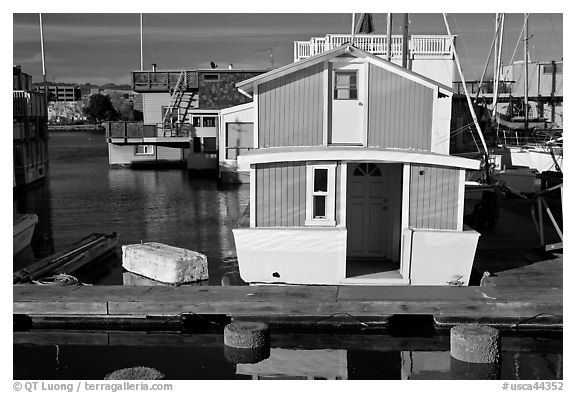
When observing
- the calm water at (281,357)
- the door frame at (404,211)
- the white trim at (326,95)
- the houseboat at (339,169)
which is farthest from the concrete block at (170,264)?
the white trim at (326,95)

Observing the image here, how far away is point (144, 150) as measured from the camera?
48.6 m

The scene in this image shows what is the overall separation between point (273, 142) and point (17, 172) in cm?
2388

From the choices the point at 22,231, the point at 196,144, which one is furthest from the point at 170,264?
the point at 196,144

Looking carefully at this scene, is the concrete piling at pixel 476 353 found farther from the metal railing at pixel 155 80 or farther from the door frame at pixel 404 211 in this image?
the metal railing at pixel 155 80

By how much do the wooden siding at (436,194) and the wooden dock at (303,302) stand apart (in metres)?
1.43

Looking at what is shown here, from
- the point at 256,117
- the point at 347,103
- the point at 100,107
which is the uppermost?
the point at 100,107

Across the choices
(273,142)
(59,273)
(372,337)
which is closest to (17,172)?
(59,273)

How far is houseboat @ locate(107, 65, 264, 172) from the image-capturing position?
44.7 meters

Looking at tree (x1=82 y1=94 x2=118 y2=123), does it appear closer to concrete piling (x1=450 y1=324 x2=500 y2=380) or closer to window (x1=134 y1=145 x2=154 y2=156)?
window (x1=134 y1=145 x2=154 y2=156)

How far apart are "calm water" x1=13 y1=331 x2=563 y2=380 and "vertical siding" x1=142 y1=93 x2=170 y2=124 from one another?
3817cm

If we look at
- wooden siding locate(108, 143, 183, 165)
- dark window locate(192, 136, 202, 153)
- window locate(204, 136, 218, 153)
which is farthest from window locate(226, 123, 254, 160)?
wooden siding locate(108, 143, 183, 165)

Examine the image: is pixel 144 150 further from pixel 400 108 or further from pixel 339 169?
pixel 400 108

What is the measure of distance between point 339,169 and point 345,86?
1723mm

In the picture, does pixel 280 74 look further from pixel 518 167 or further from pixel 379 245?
pixel 518 167
